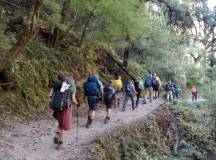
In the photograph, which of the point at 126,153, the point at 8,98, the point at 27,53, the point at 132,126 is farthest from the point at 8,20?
the point at 126,153

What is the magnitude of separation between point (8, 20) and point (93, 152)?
8.26 m

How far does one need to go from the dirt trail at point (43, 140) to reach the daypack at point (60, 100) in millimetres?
1057

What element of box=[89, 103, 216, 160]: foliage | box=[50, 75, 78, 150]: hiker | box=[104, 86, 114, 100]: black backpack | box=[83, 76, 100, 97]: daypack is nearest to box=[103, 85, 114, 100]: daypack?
box=[104, 86, 114, 100]: black backpack

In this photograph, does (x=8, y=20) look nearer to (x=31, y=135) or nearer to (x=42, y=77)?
(x=42, y=77)

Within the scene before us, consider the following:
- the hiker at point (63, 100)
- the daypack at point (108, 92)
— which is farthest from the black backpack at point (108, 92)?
the hiker at point (63, 100)

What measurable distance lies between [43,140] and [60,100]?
1809 millimetres

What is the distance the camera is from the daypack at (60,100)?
9.17 metres

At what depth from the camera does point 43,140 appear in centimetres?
1052

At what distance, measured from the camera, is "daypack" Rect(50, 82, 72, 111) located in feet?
30.1

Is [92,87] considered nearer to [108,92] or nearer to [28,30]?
[108,92]

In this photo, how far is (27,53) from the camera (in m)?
15.6

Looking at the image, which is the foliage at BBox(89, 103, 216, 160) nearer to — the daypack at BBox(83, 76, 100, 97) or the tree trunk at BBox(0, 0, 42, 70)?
the daypack at BBox(83, 76, 100, 97)

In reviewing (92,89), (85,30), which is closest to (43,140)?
(92,89)

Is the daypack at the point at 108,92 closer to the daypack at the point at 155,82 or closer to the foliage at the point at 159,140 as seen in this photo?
the foliage at the point at 159,140
